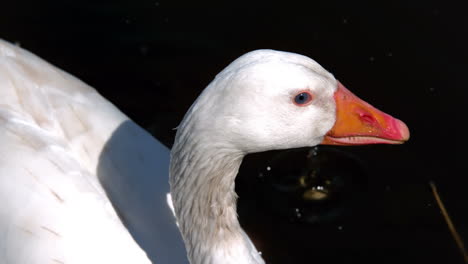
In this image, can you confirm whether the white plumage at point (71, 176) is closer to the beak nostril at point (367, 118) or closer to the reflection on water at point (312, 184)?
the reflection on water at point (312, 184)

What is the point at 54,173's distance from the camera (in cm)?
383

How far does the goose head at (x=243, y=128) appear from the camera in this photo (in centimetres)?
299

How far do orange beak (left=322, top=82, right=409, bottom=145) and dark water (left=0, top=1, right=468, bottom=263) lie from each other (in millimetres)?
1852

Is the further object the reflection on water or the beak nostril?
the reflection on water

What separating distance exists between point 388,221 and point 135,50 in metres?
2.55

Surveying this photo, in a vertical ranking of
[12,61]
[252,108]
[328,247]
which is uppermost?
[252,108]

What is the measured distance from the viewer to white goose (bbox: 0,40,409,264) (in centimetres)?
304

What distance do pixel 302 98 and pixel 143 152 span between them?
1638 millimetres

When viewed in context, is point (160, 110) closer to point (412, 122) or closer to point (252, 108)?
point (412, 122)

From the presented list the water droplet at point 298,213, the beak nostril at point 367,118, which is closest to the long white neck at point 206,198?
the beak nostril at point 367,118

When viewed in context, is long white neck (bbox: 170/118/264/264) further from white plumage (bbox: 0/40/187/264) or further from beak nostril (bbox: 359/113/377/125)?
beak nostril (bbox: 359/113/377/125)

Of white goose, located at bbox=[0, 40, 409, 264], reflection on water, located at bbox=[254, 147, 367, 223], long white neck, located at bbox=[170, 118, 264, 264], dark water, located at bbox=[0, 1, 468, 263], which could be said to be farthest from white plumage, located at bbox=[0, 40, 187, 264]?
dark water, located at bbox=[0, 1, 468, 263]

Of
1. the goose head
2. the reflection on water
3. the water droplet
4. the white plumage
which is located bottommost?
the water droplet

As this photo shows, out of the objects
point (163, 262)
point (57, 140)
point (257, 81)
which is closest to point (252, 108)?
point (257, 81)
